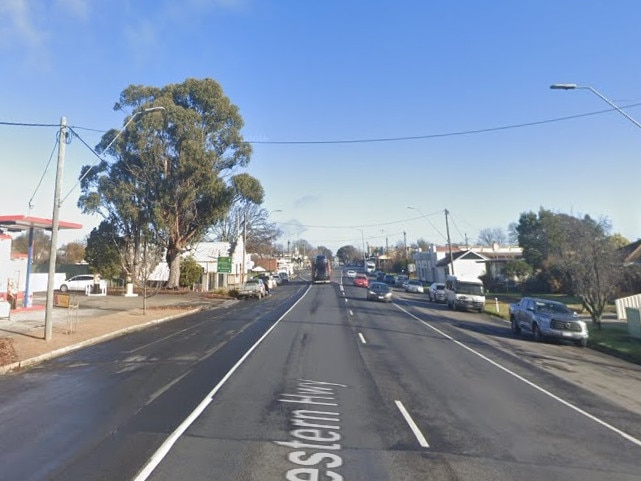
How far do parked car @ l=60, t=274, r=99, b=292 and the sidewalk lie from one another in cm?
1286

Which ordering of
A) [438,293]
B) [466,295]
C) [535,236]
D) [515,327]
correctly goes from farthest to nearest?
1. [535,236]
2. [438,293]
3. [466,295]
4. [515,327]

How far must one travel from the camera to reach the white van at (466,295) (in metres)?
33.7

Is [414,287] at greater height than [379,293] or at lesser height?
greater

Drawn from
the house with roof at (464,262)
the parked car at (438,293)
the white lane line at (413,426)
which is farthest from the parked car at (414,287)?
the white lane line at (413,426)

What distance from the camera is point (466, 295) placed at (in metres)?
33.8

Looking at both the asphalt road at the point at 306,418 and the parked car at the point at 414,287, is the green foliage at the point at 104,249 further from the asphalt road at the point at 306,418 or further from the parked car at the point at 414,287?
the parked car at the point at 414,287

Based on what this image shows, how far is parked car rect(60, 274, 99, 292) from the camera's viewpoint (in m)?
42.2

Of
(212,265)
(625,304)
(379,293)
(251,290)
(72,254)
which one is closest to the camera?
(625,304)

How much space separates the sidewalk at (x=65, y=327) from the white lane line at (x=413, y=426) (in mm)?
9284

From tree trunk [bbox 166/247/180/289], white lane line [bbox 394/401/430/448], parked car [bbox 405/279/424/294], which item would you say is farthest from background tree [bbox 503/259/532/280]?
white lane line [bbox 394/401/430/448]

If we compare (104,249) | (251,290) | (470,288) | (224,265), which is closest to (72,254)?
(104,249)

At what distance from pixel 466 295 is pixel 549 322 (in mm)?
14094

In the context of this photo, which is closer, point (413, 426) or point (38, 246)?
point (413, 426)

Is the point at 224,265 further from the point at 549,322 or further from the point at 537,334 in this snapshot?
the point at 549,322
